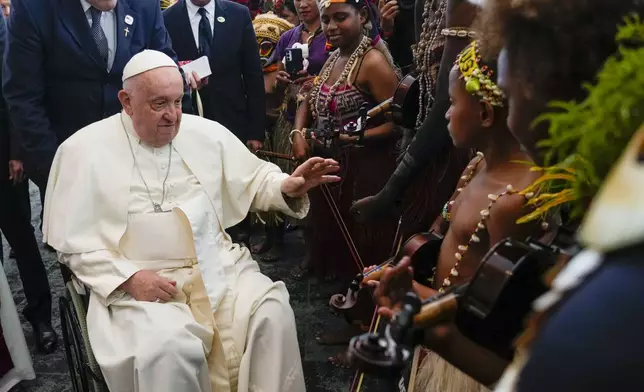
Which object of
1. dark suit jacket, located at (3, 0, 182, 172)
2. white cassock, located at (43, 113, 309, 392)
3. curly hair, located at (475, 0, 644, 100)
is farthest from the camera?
dark suit jacket, located at (3, 0, 182, 172)

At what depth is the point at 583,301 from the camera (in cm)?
73

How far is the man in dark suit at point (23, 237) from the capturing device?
10.8ft

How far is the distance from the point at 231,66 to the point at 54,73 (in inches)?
49.4

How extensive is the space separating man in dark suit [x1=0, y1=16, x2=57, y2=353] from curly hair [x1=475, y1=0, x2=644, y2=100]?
2873 mm

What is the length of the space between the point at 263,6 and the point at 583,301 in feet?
18.1

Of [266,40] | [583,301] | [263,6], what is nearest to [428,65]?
[583,301]

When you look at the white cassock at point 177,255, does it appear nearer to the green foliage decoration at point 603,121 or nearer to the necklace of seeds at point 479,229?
the necklace of seeds at point 479,229

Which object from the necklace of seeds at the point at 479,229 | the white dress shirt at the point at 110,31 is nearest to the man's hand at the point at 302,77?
the white dress shirt at the point at 110,31

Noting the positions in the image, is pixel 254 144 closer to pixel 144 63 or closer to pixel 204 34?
pixel 204 34

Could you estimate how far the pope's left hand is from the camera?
8.21 feet

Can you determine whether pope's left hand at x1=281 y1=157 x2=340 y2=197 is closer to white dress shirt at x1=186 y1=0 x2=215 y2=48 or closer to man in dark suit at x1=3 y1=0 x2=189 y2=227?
man in dark suit at x1=3 y1=0 x2=189 y2=227

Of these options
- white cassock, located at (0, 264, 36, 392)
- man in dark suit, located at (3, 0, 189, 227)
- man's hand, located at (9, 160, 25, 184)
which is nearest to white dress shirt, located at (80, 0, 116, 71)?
man in dark suit, located at (3, 0, 189, 227)

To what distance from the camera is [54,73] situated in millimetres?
3268

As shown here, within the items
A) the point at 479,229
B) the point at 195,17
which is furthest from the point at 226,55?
the point at 479,229
